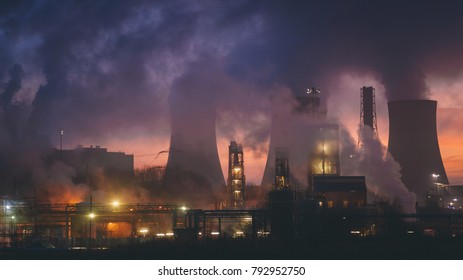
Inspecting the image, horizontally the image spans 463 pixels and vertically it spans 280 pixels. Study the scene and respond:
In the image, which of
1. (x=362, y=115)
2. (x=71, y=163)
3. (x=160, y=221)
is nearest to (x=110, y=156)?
(x=71, y=163)

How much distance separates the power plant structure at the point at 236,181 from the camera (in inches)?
1783

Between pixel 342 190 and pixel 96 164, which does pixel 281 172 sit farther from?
pixel 96 164

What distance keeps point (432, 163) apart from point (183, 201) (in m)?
20.5

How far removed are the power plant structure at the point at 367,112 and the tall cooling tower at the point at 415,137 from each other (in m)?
8.93

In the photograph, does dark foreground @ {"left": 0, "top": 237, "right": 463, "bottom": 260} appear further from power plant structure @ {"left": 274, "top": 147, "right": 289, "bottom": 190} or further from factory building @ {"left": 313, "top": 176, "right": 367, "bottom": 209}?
factory building @ {"left": 313, "top": 176, "right": 367, "bottom": 209}

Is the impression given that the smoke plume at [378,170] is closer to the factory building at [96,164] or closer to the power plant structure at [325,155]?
the power plant structure at [325,155]

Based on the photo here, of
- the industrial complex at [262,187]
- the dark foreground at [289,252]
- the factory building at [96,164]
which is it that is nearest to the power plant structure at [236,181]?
the industrial complex at [262,187]

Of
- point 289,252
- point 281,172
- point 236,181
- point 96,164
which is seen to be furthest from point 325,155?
point 289,252

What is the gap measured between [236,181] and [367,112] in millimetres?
16943

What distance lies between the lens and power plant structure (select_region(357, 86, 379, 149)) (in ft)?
182

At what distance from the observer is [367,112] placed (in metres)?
56.0

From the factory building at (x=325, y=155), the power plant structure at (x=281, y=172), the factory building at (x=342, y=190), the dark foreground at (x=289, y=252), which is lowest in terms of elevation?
the dark foreground at (x=289, y=252)
